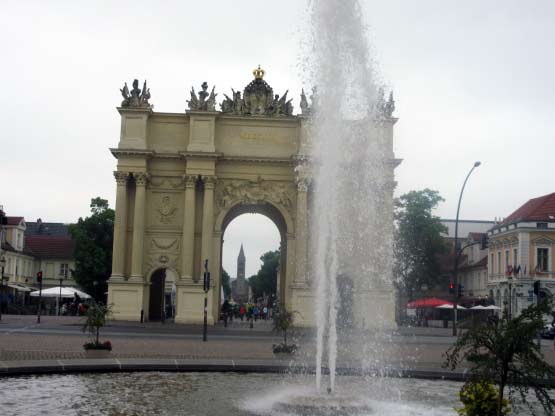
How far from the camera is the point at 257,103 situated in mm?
53531

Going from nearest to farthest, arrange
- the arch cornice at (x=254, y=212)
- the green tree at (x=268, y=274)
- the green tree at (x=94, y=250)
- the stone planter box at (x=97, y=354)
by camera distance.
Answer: the stone planter box at (x=97, y=354)
the arch cornice at (x=254, y=212)
the green tree at (x=94, y=250)
the green tree at (x=268, y=274)

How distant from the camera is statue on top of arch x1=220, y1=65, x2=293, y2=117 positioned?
53.2m

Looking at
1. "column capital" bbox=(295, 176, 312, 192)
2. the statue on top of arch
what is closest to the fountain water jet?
"column capital" bbox=(295, 176, 312, 192)

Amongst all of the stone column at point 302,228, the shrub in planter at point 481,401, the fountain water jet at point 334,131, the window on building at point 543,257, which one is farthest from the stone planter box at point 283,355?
the window on building at point 543,257

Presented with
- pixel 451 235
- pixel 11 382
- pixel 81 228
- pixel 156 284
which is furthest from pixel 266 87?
pixel 451 235

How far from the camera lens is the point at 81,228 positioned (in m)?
80.6

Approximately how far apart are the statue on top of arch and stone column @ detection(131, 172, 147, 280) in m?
7.45

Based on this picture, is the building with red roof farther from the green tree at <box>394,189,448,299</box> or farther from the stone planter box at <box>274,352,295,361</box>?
the stone planter box at <box>274,352,295,361</box>

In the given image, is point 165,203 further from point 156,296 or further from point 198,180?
point 156,296

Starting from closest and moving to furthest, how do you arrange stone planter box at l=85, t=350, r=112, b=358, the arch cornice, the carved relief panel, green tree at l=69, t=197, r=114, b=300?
stone planter box at l=85, t=350, r=112, b=358, the arch cornice, the carved relief panel, green tree at l=69, t=197, r=114, b=300

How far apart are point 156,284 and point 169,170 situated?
27.8ft

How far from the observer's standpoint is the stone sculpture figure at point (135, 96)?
52.6 m

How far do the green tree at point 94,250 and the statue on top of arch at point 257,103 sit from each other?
101ft

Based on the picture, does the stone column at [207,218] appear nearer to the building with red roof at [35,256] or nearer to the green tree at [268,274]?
the building with red roof at [35,256]
